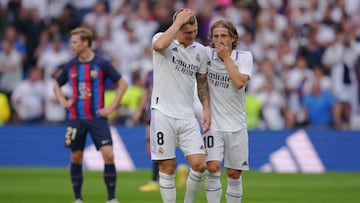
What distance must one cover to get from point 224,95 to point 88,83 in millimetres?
3156

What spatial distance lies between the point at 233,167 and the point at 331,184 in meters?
6.63

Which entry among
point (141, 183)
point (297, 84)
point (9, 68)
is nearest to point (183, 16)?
point (141, 183)

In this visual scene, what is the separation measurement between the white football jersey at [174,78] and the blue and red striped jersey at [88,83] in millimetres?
2802

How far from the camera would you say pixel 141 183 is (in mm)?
19125

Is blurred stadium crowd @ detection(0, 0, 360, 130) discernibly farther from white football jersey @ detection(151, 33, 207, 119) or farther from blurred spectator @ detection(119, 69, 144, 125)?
white football jersey @ detection(151, 33, 207, 119)

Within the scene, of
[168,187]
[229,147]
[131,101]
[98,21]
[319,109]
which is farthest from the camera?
[98,21]

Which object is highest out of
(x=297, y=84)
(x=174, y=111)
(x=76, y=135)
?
(x=174, y=111)

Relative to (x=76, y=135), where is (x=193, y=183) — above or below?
below

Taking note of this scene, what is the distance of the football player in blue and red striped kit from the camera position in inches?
600

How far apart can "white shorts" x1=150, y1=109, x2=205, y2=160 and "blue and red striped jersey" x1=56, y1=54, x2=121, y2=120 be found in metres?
2.84

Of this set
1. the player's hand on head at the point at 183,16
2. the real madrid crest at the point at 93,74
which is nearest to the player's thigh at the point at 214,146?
the player's hand on head at the point at 183,16

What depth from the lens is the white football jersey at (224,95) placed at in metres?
A: 12.8

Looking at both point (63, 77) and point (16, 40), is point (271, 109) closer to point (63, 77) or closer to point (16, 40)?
point (16, 40)

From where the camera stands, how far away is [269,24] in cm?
2580
